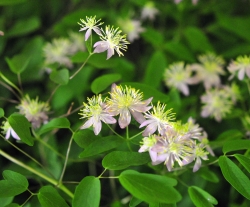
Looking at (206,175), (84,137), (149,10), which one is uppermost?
(149,10)

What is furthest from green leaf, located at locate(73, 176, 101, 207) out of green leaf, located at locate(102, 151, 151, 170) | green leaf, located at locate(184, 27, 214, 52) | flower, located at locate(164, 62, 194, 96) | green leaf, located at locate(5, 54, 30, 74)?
green leaf, located at locate(184, 27, 214, 52)

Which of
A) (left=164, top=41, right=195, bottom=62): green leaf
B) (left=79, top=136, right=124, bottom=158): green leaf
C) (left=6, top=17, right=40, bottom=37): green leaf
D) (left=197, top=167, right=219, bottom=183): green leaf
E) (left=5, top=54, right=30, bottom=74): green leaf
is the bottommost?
A: (left=197, top=167, right=219, bottom=183): green leaf

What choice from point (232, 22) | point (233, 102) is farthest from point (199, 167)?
point (232, 22)

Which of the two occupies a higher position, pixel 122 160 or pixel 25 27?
pixel 25 27

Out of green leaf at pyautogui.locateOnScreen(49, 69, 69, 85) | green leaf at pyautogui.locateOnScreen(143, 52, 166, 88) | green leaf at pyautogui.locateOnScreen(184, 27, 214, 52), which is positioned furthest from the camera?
green leaf at pyautogui.locateOnScreen(184, 27, 214, 52)

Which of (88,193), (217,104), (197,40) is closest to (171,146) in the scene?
(88,193)

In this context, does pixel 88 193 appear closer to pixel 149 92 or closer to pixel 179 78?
pixel 149 92

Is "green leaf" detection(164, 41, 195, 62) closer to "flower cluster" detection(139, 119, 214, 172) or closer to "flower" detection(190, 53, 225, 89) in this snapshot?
"flower" detection(190, 53, 225, 89)
